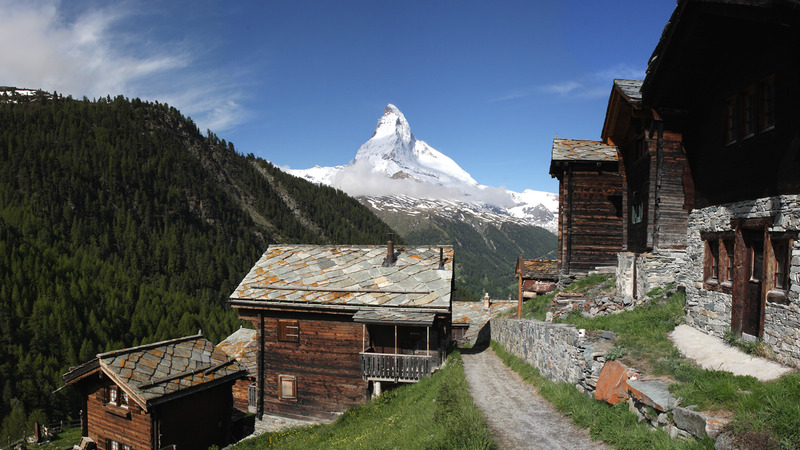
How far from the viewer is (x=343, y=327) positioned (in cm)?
2200

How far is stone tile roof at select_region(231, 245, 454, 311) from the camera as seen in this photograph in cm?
2126

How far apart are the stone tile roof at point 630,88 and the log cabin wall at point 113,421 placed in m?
24.8

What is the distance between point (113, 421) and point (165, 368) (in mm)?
3848

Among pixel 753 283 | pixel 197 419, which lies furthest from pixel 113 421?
pixel 753 283

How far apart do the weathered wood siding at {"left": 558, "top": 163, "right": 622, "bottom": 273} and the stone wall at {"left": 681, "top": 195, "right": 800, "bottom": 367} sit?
44.7 ft

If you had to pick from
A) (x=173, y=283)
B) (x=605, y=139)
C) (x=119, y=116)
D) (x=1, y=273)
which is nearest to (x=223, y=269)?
(x=173, y=283)

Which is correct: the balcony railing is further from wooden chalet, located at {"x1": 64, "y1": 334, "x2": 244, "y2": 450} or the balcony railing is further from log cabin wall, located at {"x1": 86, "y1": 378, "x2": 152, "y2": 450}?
A: log cabin wall, located at {"x1": 86, "y1": 378, "x2": 152, "y2": 450}

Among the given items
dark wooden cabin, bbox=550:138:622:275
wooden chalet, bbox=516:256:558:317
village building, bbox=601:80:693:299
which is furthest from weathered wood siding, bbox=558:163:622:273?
village building, bbox=601:80:693:299

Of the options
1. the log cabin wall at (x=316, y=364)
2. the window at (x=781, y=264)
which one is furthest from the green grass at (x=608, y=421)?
the log cabin wall at (x=316, y=364)

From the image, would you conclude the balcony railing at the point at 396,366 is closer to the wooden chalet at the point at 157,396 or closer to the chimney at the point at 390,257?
the chimney at the point at 390,257

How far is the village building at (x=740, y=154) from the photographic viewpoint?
929 centimetres

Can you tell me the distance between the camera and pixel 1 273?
84312 mm

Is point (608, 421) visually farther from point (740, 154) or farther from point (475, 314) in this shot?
point (475, 314)

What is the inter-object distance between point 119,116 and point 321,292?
16690cm
